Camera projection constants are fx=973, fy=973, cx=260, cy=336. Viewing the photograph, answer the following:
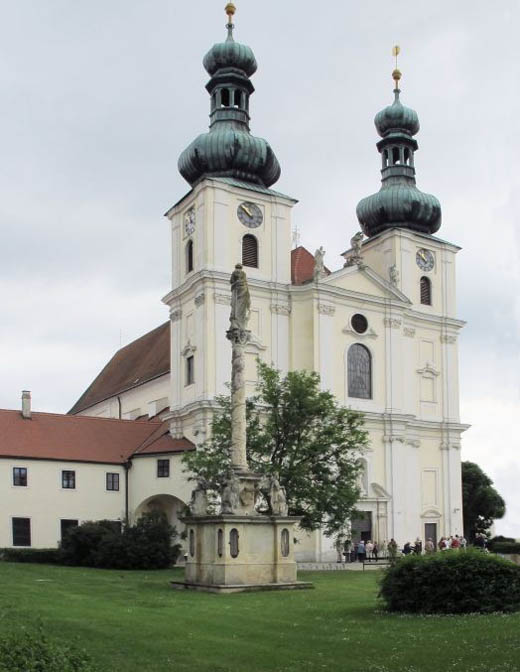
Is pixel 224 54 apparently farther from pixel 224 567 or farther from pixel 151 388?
pixel 224 567

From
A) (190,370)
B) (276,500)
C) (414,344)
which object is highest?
(414,344)

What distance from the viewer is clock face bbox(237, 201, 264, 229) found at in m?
49.2

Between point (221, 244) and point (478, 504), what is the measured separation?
2752cm

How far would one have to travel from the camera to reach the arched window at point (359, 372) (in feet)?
167

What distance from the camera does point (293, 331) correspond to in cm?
4981

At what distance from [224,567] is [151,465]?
2424 centimetres

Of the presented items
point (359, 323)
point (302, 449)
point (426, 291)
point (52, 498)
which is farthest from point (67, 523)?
point (426, 291)

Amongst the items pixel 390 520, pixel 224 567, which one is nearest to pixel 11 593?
pixel 224 567

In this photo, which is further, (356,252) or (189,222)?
(356,252)

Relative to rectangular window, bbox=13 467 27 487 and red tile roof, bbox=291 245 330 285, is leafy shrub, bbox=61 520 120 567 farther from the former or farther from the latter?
red tile roof, bbox=291 245 330 285

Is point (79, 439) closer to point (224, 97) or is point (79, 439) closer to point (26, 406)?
point (26, 406)

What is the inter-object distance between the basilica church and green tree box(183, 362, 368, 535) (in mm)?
10591

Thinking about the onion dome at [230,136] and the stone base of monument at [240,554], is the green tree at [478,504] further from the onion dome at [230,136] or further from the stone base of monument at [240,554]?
the stone base of monument at [240,554]

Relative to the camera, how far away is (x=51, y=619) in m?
15.6
